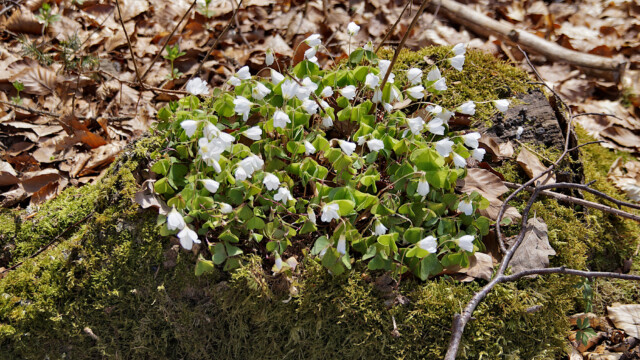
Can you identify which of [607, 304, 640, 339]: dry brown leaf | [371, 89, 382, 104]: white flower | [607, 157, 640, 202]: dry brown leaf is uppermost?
[371, 89, 382, 104]: white flower

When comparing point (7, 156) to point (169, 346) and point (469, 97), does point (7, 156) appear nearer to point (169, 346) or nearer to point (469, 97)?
point (169, 346)

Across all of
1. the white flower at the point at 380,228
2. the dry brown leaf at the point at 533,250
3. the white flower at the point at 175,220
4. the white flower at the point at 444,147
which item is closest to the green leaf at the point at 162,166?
the white flower at the point at 175,220

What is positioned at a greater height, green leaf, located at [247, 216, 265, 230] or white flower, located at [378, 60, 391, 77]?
white flower, located at [378, 60, 391, 77]

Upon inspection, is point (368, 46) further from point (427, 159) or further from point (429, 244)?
point (429, 244)

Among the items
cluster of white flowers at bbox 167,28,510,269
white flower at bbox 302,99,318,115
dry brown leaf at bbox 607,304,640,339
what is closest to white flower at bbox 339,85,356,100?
cluster of white flowers at bbox 167,28,510,269

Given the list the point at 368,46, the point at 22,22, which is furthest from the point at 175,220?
the point at 22,22

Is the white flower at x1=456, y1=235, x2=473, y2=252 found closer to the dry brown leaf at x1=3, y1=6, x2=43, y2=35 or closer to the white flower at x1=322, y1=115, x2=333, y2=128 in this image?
→ the white flower at x1=322, y1=115, x2=333, y2=128
